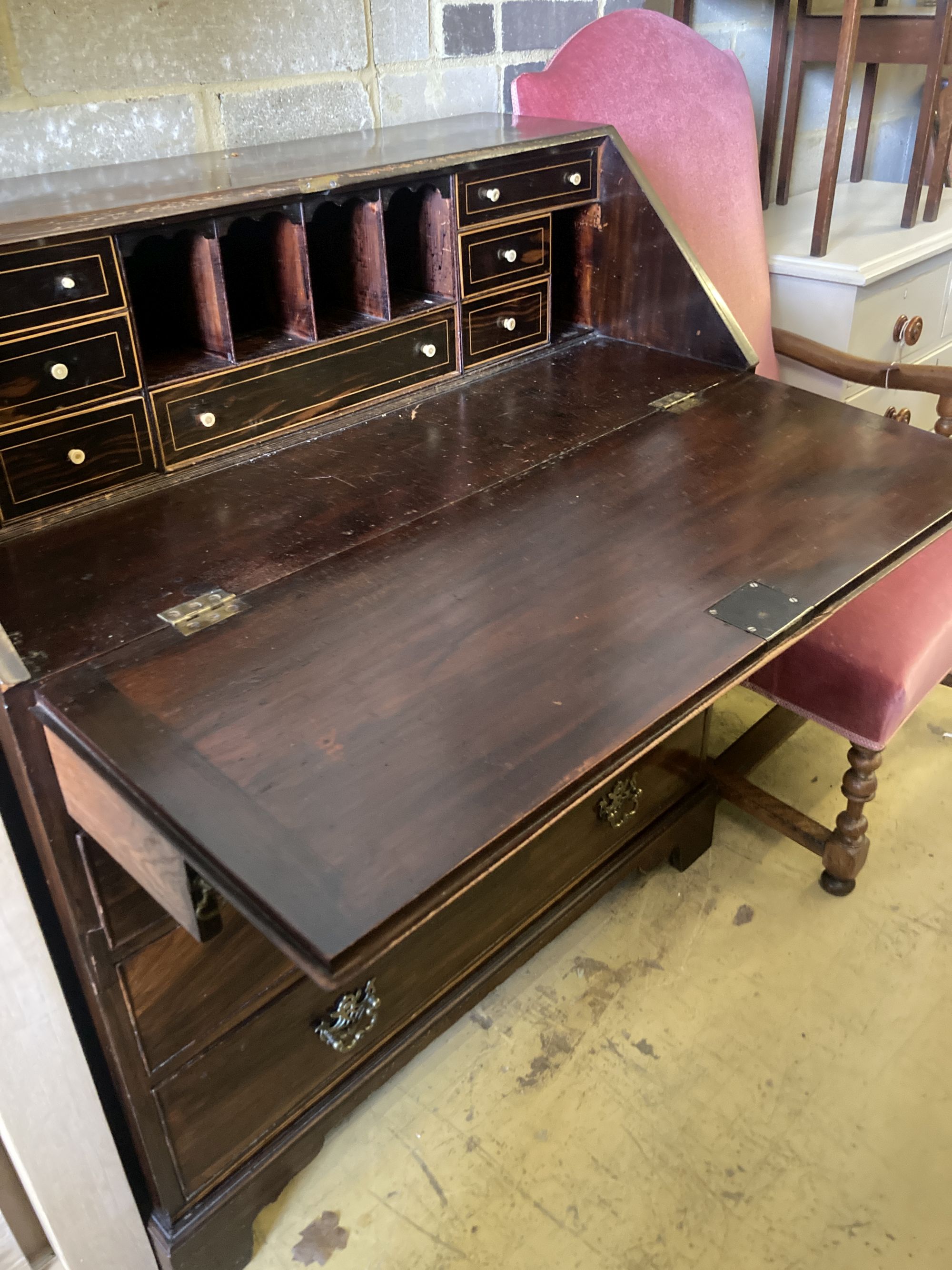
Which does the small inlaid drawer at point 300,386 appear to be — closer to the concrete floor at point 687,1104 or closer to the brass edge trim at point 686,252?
the brass edge trim at point 686,252

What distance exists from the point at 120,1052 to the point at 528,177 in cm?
121

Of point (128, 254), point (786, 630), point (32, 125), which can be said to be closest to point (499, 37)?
point (32, 125)

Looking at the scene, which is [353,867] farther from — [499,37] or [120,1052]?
[499,37]

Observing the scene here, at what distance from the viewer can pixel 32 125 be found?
4.17ft

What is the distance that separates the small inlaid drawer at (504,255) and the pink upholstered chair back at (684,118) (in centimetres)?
32

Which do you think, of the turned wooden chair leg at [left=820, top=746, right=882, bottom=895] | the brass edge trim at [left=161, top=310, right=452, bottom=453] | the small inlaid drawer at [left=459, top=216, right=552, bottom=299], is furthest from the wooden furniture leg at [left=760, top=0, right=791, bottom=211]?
the turned wooden chair leg at [left=820, top=746, right=882, bottom=895]

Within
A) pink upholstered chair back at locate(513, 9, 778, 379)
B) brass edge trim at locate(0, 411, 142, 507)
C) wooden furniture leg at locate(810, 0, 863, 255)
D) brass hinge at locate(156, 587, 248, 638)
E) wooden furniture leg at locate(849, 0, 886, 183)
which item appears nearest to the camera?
brass hinge at locate(156, 587, 248, 638)

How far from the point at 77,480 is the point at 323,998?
659 millimetres

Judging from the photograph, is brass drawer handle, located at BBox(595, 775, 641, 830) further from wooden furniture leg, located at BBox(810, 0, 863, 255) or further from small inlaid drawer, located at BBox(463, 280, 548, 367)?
wooden furniture leg, located at BBox(810, 0, 863, 255)

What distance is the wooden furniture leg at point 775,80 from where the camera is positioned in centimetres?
233

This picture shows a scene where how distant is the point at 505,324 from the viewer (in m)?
1.51

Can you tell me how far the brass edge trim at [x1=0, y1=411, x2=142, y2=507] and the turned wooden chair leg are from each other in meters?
1.14

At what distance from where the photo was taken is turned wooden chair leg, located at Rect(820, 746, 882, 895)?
1.60m

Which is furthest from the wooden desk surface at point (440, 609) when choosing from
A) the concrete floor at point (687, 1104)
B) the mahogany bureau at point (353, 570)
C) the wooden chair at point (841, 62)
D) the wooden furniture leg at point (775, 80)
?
the wooden furniture leg at point (775, 80)
